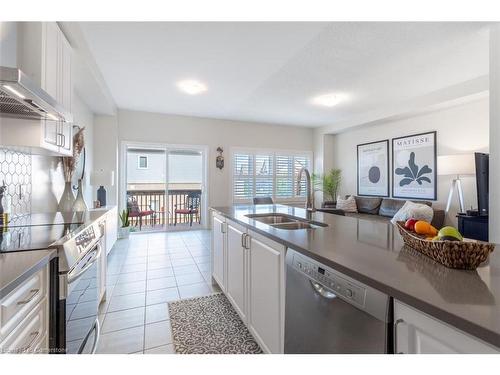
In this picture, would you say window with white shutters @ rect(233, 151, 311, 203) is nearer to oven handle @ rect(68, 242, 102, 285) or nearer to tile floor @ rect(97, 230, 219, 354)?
tile floor @ rect(97, 230, 219, 354)

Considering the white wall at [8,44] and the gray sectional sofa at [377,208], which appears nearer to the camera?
the white wall at [8,44]

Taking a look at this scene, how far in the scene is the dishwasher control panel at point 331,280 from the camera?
0.80 meters

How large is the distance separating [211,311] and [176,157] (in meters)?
4.20

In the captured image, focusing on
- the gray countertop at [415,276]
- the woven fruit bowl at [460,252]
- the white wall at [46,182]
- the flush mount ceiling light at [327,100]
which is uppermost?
the flush mount ceiling light at [327,100]

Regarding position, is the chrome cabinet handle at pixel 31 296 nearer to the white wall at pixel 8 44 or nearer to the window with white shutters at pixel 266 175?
the white wall at pixel 8 44

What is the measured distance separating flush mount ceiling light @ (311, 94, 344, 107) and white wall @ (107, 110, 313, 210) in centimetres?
197

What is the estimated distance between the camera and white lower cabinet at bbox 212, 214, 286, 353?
51.4 inches

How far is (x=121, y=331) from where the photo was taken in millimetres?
1833

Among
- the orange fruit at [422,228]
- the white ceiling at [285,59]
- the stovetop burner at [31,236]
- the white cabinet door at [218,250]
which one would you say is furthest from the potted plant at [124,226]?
the orange fruit at [422,228]

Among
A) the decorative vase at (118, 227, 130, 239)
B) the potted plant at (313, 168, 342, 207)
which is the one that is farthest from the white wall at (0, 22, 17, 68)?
the potted plant at (313, 168, 342, 207)

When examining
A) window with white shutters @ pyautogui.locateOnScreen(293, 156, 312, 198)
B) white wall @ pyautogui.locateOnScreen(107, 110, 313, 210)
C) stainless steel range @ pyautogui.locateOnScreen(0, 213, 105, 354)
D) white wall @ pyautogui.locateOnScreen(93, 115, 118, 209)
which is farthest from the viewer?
window with white shutters @ pyautogui.locateOnScreen(293, 156, 312, 198)

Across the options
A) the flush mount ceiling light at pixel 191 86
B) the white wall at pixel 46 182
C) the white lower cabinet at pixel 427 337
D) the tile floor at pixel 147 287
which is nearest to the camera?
the white lower cabinet at pixel 427 337
